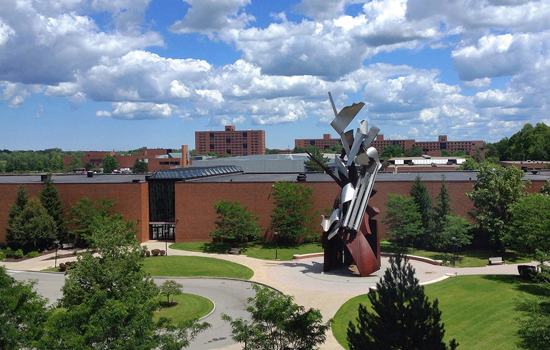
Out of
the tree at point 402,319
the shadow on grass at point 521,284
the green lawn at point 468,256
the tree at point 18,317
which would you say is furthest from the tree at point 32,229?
the shadow on grass at point 521,284

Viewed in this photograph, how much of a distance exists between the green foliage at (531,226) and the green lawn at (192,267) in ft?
63.1

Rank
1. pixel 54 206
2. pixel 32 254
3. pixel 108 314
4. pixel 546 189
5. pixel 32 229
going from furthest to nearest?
pixel 54 206
pixel 32 229
pixel 32 254
pixel 546 189
pixel 108 314

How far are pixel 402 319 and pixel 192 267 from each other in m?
26.5

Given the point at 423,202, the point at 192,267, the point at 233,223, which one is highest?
the point at 423,202

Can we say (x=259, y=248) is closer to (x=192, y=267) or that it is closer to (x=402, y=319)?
(x=192, y=267)

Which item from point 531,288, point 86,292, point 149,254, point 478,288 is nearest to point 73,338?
point 86,292

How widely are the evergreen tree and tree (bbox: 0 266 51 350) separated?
3255 cm

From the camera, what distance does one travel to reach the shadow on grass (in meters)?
26.4

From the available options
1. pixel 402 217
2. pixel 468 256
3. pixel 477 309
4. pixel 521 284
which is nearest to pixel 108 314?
pixel 477 309

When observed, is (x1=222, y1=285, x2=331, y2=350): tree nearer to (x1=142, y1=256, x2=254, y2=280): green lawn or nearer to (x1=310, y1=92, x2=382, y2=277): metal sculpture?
(x1=310, y1=92, x2=382, y2=277): metal sculpture

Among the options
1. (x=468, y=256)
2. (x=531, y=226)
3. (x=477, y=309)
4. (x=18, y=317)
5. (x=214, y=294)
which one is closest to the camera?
(x=18, y=317)

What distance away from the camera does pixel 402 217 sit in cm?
3897

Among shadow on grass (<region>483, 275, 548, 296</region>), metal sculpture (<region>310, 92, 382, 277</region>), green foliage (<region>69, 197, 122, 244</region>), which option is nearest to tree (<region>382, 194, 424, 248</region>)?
metal sculpture (<region>310, 92, 382, 277</region>)

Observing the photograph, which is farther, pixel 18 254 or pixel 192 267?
pixel 18 254
